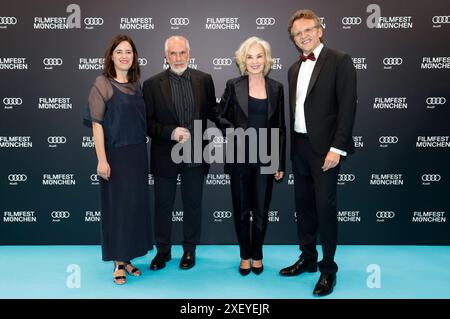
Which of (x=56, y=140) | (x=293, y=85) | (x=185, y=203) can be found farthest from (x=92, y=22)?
(x=293, y=85)

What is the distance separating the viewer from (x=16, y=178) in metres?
4.19

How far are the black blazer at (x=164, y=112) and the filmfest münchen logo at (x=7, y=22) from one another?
1.69 meters

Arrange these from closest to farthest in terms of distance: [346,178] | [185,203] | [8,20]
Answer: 1. [185,203]
2. [8,20]
3. [346,178]

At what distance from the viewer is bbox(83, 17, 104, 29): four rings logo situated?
403 centimetres

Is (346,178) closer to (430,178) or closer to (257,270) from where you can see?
(430,178)

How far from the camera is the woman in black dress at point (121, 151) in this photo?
3.05 meters

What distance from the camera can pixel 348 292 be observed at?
3.06 metres

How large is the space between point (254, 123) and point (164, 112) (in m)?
0.76

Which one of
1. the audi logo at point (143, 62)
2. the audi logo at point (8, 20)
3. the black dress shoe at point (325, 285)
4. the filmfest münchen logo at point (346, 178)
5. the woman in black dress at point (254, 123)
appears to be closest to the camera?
the black dress shoe at point (325, 285)

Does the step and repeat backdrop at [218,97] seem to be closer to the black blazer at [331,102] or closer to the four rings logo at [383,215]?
the four rings logo at [383,215]

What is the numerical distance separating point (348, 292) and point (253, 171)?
1140 millimetres

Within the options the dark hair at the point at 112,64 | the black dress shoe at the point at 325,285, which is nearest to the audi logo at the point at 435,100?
the black dress shoe at the point at 325,285

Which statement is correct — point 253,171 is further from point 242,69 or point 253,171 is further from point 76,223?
point 76,223

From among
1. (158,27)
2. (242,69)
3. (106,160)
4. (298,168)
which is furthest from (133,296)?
(158,27)
